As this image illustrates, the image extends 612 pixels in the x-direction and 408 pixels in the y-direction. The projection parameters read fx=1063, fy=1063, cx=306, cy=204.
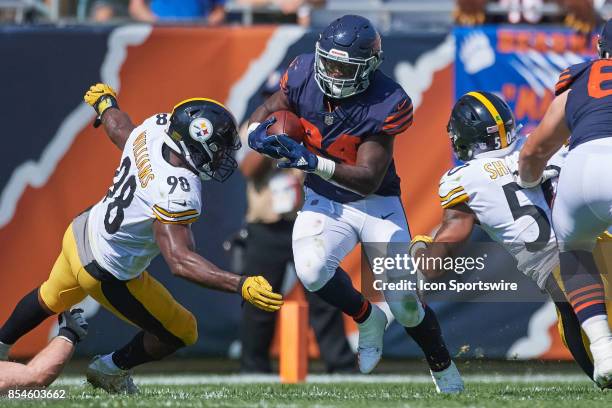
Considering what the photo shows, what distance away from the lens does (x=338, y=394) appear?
5.53 metres

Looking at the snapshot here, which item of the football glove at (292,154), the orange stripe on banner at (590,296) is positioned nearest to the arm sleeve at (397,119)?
the football glove at (292,154)

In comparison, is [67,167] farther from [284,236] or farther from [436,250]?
[436,250]

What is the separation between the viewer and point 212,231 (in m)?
7.89

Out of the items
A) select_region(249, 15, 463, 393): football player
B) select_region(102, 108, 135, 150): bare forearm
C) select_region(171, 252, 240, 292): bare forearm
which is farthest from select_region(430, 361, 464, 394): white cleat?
select_region(102, 108, 135, 150): bare forearm

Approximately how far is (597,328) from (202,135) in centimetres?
203

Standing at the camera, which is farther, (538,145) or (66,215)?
(66,215)

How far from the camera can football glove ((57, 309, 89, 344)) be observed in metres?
5.24

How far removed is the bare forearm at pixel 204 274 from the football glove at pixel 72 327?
31.0 inches

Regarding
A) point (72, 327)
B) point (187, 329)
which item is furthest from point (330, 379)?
point (72, 327)

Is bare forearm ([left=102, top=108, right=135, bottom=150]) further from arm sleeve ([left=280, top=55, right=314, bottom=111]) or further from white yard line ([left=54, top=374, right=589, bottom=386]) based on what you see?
white yard line ([left=54, top=374, right=589, bottom=386])

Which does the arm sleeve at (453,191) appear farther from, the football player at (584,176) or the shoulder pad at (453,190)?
the football player at (584,176)

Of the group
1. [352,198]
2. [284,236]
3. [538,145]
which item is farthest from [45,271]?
[538,145]

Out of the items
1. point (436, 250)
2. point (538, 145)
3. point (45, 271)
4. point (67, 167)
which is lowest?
point (45, 271)

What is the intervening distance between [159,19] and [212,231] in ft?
6.33
